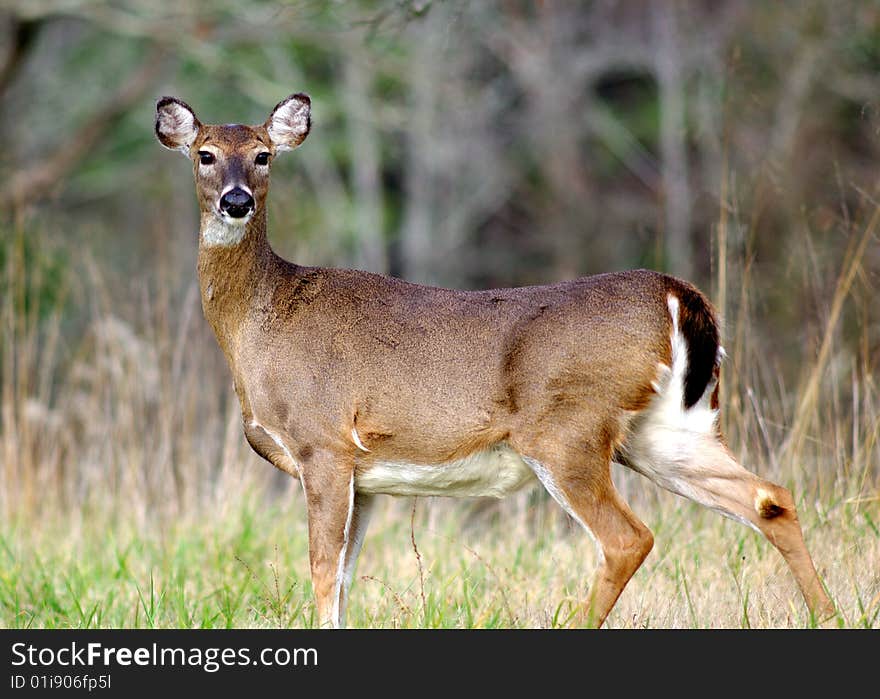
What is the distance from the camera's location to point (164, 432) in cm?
773

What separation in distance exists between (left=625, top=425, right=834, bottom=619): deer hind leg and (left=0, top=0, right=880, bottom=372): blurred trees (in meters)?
5.79

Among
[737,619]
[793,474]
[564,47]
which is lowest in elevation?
[737,619]

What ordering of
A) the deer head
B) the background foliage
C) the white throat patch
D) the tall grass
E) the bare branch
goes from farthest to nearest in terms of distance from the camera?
the bare branch < the background foliage < the white throat patch < the tall grass < the deer head

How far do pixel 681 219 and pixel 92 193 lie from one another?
7936mm

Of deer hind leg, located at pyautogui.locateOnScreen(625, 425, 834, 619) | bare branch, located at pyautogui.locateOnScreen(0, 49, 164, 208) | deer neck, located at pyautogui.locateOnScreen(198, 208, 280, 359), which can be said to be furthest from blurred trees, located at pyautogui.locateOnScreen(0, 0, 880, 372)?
deer hind leg, located at pyautogui.locateOnScreen(625, 425, 834, 619)

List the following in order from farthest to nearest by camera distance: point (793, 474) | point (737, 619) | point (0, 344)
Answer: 1. point (0, 344)
2. point (793, 474)
3. point (737, 619)

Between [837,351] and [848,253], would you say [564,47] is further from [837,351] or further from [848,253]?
[848,253]

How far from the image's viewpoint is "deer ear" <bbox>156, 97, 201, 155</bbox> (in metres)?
5.67

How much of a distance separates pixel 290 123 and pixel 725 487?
2143mm

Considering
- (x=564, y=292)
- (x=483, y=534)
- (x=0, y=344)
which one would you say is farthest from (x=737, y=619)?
(x=0, y=344)

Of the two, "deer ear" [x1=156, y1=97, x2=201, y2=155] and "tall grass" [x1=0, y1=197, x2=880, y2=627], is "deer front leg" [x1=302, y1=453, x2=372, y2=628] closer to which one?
"tall grass" [x1=0, y1=197, x2=880, y2=627]

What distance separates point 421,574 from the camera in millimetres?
5090

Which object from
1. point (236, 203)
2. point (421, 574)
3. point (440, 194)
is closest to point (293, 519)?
point (421, 574)

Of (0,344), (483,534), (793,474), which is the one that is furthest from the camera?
(0,344)
